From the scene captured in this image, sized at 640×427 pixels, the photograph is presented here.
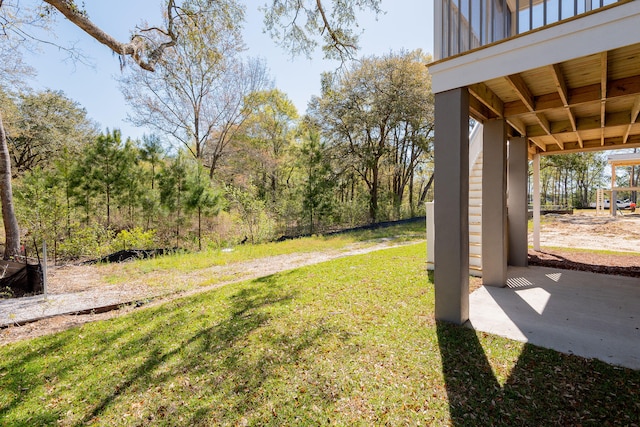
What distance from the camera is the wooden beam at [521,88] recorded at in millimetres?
2674

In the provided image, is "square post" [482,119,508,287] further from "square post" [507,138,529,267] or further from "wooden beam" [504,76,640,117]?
"square post" [507,138,529,267]

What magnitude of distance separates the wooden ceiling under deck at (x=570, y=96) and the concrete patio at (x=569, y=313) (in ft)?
7.48

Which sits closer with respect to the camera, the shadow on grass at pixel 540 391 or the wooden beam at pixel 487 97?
the shadow on grass at pixel 540 391

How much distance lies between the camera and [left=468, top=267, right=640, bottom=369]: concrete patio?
241 centimetres

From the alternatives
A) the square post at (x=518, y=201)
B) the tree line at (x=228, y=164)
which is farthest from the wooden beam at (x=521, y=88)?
the tree line at (x=228, y=164)

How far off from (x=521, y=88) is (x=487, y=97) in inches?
14.5

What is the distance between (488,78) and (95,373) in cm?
431

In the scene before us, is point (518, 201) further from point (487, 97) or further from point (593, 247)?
point (593, 247)

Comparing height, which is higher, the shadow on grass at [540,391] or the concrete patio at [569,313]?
the concrete patio at [569,313]

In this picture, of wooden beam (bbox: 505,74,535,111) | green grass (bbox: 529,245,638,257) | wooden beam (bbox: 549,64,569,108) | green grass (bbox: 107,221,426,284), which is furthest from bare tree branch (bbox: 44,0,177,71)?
green grass (bbox: 529,245,638,257)

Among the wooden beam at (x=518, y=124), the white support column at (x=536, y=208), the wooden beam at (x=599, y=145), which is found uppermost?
the wooden beam at (x=518, y=124)

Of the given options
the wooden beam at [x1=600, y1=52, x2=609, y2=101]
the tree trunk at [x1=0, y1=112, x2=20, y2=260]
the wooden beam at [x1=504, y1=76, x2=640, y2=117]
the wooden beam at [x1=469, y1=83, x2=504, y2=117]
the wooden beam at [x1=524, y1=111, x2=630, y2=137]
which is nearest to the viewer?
the wooden beam at [x1=600, y1=52, x2=609, y2=101]

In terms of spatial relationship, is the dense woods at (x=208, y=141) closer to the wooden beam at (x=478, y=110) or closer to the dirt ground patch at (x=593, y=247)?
the wooden beam at (x=478, y=110)

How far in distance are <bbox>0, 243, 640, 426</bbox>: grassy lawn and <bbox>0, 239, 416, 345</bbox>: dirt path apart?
1.46ft
